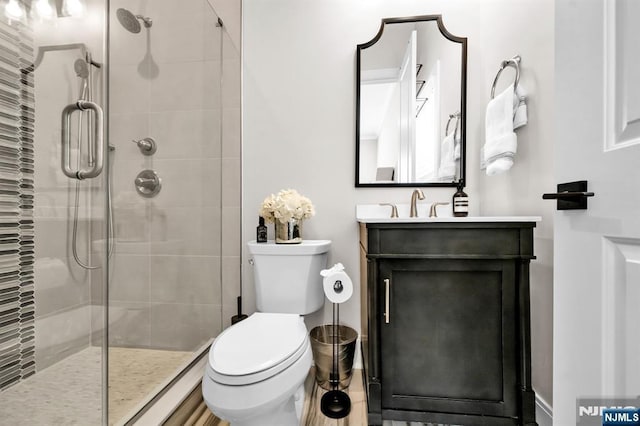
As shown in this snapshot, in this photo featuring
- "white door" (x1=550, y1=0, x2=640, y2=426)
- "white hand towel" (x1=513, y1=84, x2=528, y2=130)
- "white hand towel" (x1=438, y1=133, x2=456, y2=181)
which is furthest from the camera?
"white hand towel" (x1=438, y1=133, x2=456, y2=181)

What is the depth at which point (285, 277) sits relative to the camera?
4.77ft

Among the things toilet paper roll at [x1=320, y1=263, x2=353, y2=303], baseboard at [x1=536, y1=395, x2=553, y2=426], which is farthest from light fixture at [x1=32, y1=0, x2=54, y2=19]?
baseboard at [x1=536, y1=395, x2=553, y2=426]

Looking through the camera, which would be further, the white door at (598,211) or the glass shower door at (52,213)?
the glass shower door at (52,213)

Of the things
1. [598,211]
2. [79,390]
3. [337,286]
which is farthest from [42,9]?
[598,211]

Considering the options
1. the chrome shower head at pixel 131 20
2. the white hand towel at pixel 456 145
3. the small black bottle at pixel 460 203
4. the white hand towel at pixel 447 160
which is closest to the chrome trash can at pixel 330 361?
the small black bottle at pixel 460 203

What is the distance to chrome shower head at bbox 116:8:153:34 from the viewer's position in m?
1.19

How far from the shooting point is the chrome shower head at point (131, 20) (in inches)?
46.8

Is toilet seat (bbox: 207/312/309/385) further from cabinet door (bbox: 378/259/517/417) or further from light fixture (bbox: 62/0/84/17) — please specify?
light fixture (bbox: 62/0/84/17)

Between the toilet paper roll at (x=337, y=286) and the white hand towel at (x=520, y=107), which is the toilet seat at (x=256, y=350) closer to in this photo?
the toilet paper roll at (x=337, y=286)

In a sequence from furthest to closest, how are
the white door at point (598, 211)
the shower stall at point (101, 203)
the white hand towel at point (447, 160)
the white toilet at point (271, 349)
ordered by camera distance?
the white hand towel at point (447, 160)
the shower stall at point (101, 203)
the white toilet at point (271, 349)
the white door at point (598, 211)

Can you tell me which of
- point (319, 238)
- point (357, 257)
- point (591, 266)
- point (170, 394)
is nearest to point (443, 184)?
point (357, 257)

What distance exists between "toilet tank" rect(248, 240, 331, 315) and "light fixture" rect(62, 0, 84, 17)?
3.90 feet

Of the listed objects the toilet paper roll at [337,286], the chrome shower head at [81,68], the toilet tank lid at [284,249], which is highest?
the chrome shower head at [81,68]

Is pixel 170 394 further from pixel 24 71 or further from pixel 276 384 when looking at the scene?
pixel 24 71
